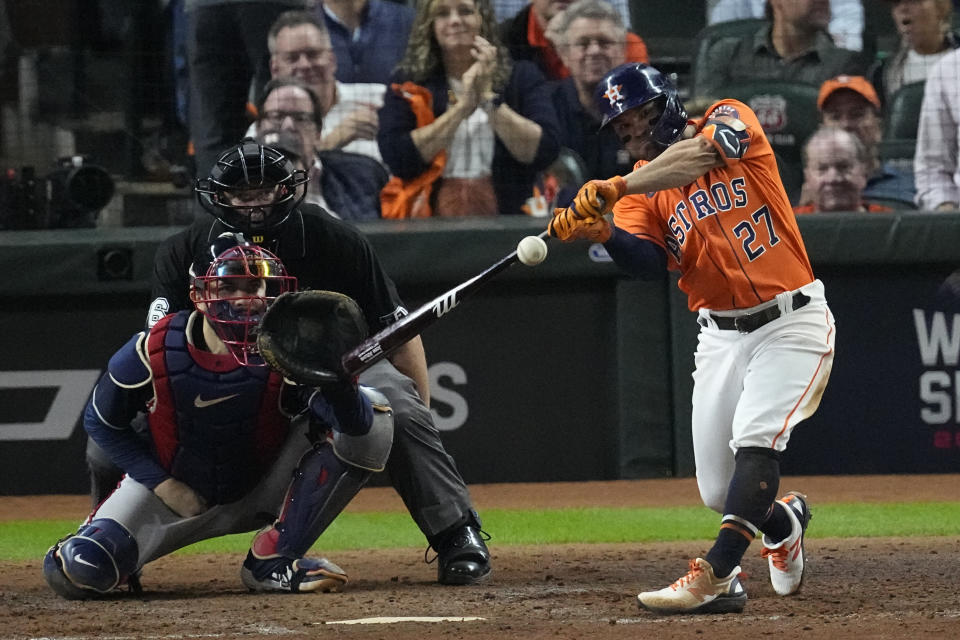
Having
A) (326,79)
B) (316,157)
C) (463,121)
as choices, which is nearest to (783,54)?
(463,121)

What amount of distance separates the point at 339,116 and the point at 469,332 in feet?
4.77

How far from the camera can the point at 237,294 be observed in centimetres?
441

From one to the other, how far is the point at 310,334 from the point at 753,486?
53.9 inches

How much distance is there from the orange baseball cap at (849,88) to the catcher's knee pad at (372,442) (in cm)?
461

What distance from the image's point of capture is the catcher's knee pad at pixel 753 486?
162 inches

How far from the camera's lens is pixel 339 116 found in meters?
8.27

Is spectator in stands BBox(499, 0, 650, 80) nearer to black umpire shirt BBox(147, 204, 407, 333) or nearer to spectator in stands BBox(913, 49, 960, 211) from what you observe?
spectator in stands BBox(913, 49, 960, 211)

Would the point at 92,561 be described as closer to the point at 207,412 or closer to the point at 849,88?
the point at 207,412

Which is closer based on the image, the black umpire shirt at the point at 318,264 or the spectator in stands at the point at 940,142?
the black umpire shirt at the point at 318,264

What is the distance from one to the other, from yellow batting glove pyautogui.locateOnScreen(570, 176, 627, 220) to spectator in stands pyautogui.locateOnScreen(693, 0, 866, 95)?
14.7 feet

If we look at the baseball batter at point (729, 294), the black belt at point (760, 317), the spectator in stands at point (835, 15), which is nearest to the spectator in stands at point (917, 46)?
the spectator in stands at point (835, 15)

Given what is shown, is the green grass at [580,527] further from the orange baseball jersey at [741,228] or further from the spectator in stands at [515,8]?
the spectator in stands at [515,8]

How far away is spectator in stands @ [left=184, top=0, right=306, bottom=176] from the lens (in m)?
8.27

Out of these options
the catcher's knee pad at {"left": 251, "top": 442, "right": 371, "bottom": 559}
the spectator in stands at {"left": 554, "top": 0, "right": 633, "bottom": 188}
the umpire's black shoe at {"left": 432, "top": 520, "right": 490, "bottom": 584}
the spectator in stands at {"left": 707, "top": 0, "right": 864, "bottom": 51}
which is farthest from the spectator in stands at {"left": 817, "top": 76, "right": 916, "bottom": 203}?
the catcher's knee pad at {"left": 251, "top": 442, "right": 371, "bottom": 559}
